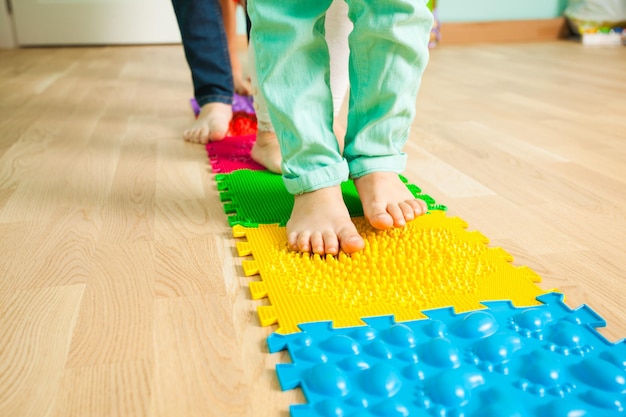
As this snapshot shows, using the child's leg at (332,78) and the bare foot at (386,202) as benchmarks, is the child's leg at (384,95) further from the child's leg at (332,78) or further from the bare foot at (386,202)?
the child's leg at (332,78)

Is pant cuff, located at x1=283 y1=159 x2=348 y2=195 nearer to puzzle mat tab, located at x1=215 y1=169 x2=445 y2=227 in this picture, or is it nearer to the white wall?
puzzle mat tab, located at x1=215 y1=169 x2=445 y2=227

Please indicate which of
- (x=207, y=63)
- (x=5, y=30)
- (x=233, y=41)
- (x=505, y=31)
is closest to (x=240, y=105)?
(x=207, y=63)

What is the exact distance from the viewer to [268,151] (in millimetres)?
1179

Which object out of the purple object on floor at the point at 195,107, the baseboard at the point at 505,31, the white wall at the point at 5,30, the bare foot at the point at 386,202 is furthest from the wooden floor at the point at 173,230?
the baseboard at the point at 505,31

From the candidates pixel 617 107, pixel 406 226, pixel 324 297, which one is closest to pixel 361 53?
pixel 406 226

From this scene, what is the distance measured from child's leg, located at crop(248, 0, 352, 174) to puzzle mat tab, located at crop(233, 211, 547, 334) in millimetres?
331

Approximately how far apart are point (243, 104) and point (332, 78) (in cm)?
68

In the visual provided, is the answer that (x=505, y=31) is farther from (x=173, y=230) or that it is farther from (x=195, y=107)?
(x=173, y=230)

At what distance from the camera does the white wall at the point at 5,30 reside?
3127 millimetres

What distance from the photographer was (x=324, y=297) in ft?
2.31

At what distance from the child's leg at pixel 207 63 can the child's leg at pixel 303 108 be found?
0.57m

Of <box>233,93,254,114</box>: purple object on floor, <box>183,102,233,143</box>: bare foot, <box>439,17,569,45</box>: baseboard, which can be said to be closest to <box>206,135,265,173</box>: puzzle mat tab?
<box>183,102,233,143</box>: bare foot

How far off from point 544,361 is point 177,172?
Answer: 0.83 m

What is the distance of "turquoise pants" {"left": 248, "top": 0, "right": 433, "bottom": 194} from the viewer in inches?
33.0
